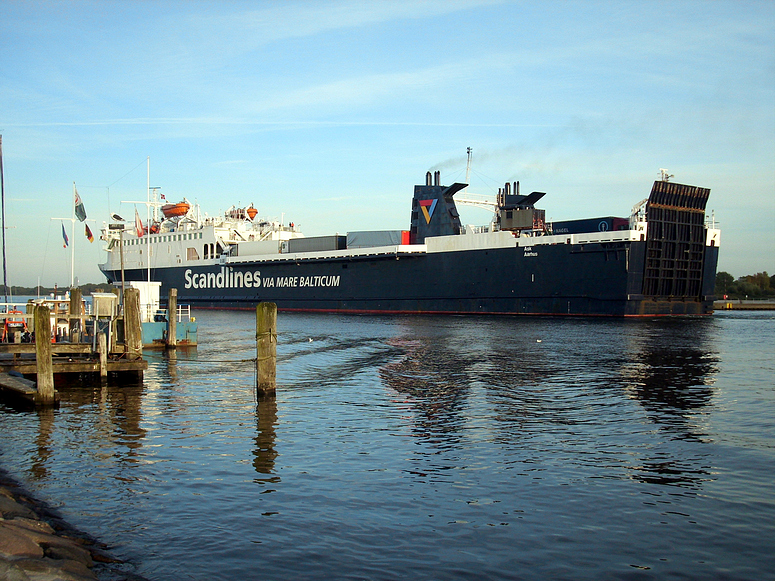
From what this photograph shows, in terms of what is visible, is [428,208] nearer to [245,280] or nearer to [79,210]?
[245,280]

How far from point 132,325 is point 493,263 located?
28.2 m

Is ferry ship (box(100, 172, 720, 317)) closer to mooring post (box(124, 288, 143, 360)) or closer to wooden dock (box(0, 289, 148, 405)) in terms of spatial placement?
wooden dock (box(0, 289, 148, 405))

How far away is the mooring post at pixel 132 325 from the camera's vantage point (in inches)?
630

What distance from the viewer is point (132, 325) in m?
16.1

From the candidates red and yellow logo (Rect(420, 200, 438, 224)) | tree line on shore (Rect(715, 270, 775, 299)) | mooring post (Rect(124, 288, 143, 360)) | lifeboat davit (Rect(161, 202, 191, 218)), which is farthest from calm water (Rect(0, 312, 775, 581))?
tree line on shore (Rect(715, 270, 775, 299))

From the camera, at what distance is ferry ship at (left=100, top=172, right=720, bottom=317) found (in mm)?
37375

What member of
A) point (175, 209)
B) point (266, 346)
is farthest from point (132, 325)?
point (175, 209)

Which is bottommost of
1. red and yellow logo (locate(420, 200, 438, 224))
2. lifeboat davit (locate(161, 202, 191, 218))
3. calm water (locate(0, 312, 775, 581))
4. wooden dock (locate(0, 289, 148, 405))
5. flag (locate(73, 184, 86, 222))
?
calm water (locate(0, 312, 775, 581))

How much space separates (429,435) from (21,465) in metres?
6.06

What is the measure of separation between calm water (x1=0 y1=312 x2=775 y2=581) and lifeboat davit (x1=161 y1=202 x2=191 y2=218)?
45.7m

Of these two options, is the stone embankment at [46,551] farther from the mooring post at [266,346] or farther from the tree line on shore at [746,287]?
the tree line on shore at [746,287]

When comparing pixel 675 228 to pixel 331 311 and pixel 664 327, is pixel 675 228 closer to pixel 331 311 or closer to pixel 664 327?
pixel 664 327

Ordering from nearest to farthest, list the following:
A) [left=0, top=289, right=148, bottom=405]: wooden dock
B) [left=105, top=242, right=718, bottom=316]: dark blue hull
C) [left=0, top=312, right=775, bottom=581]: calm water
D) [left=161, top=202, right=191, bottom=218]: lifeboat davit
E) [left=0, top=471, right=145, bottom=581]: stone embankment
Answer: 1. [left=0, top=471, right=145, bottom=581]: stone embankment
2. [left=0, top=312, right=775, bottom=581]: calm water
3. [left=0, top=289, right=148, bottom=405]: wooden dock
4. [left=105, top=242, right=718, bottom=316]: dark blue hull
5. [left=161, top=202, right=191, bottom=218]: lifeboat davit

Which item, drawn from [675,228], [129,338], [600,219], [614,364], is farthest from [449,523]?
[675,228]
